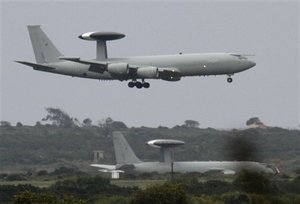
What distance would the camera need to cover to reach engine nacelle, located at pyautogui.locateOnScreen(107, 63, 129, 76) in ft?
319

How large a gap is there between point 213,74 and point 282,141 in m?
55.8

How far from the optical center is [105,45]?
10306cm

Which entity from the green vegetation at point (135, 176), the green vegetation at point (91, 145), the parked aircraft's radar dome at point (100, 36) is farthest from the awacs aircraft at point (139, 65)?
the green vegetation at point (91, 145)

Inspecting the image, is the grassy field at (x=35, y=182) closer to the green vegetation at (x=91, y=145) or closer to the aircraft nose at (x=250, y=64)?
the aircraft nose at (x=250, y=64)

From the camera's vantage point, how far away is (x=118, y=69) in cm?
9738

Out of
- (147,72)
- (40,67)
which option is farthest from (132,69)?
(40,67)

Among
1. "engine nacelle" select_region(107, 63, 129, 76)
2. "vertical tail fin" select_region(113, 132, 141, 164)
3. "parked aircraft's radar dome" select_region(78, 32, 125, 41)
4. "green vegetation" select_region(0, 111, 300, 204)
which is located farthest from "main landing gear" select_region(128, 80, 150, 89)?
"vertical tail fin" select_region(113, 132, 141, 164)

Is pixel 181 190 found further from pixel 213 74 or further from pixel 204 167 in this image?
pixel 204 167

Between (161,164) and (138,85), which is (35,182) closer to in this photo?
(138,85)

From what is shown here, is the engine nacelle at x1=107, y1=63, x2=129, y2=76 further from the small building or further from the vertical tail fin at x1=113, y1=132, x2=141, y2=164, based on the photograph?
the small building

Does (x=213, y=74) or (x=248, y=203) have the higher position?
(x=213, y=74)

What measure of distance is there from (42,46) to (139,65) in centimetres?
1204

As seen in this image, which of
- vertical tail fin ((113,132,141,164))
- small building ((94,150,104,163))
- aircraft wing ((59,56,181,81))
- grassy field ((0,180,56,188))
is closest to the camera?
grassy field ((0,180,56,188))

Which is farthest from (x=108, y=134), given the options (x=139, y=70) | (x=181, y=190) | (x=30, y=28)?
(x=181, y=190)
